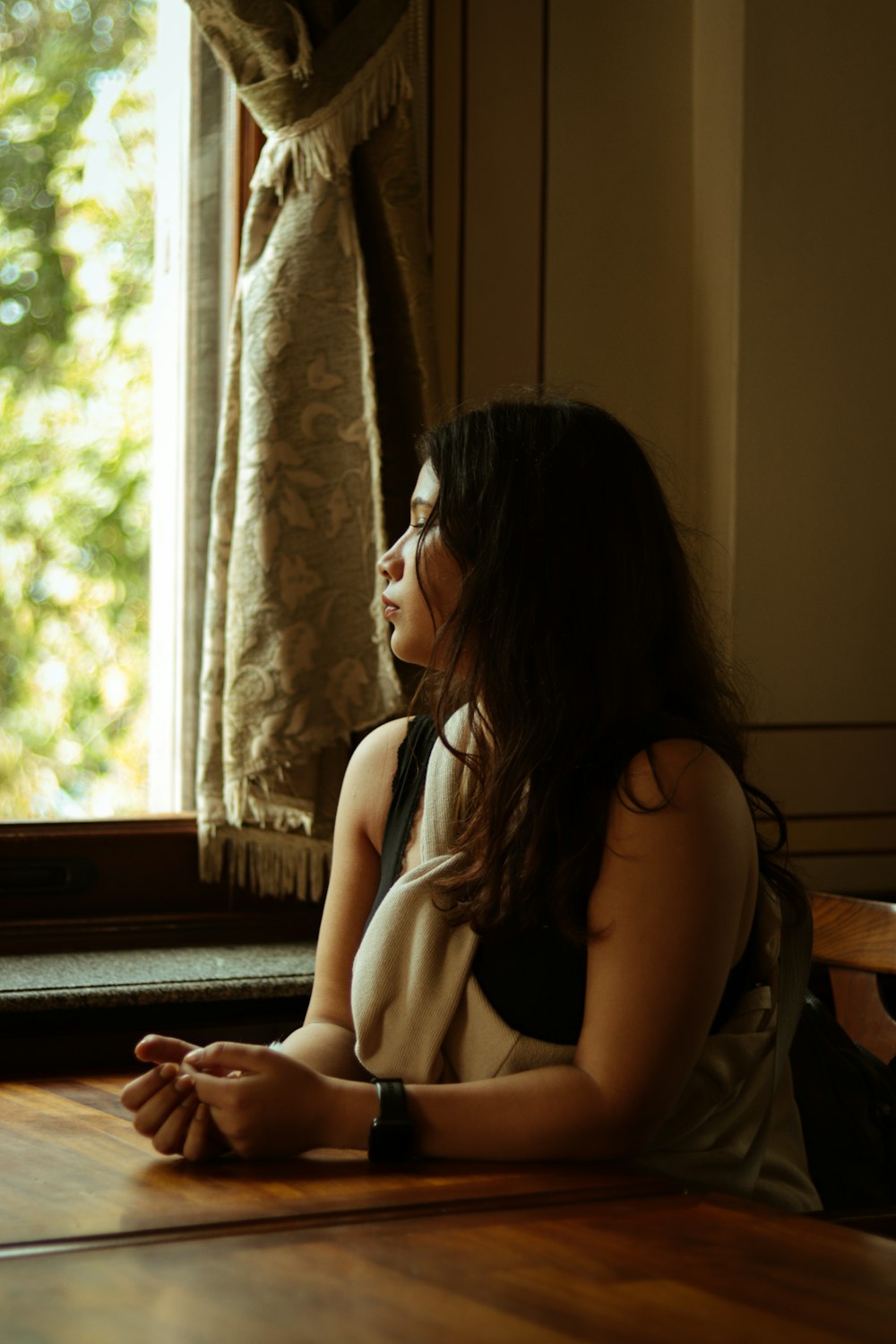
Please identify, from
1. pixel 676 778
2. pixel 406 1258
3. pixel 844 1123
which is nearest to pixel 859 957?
pixel 844 1123

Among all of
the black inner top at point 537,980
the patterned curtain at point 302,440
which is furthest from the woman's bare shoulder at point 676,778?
the patterned curtain at point 302,440

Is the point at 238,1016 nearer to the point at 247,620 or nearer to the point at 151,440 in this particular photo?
the point at 247,620

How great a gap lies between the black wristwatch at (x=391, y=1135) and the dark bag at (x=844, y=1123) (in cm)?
41

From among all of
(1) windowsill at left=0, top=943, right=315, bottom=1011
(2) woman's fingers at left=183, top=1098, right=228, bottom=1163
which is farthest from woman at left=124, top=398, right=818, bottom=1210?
(1) windowsill at left=0, top=943, right=315, bottom=1011

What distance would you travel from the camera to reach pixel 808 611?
2.66 m

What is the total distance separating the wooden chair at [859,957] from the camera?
1587 mm

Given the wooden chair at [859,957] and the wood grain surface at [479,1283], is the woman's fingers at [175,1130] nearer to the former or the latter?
the wood grain surface at [479,1283]

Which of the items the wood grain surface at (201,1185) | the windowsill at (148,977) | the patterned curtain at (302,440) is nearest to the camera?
the wood grain surface at (201,1185)

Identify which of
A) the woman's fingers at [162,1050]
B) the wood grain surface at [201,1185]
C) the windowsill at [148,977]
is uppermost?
the woman's fingers at [162,1050]

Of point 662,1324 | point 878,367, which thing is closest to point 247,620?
point 878,367

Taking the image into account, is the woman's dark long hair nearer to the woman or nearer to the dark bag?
the woman

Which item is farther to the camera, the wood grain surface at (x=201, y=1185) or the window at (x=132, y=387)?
the window at (x=132, y=387)

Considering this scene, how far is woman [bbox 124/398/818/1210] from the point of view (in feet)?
3.85

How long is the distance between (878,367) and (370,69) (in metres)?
1.05
